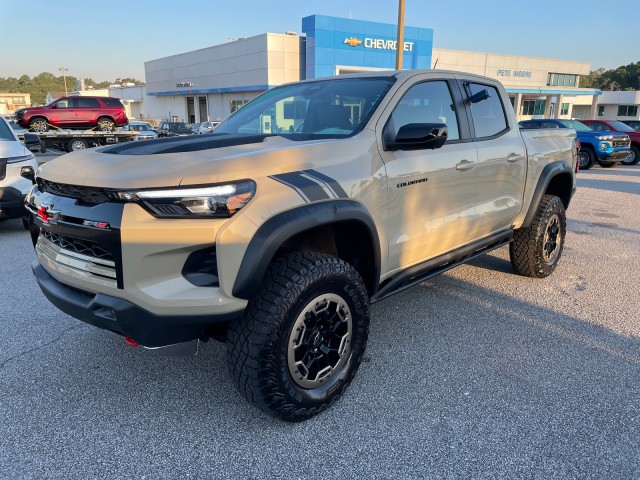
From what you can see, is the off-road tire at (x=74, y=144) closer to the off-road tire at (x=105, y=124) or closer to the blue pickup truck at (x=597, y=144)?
the off-road tire at (x=105, y=124)

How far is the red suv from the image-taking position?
22.2m

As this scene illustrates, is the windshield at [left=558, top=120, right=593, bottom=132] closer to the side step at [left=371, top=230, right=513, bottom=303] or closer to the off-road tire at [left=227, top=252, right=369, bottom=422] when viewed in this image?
the side step at [left=371, top=230, right=513, bottom=303]

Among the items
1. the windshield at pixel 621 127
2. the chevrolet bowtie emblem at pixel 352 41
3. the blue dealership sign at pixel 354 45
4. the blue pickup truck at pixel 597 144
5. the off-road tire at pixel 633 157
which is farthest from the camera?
the chevrolet bowtie emblem at pixel 352 41

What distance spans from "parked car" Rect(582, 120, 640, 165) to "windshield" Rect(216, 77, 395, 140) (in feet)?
55.6

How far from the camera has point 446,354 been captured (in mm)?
3465

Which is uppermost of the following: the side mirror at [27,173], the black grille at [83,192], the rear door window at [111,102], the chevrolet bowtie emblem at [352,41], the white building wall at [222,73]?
the chevrolet bowtie emblem at [352,41]

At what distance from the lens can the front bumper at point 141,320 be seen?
224 cm

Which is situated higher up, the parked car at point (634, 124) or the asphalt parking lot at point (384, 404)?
the parked car at point (634, 124)

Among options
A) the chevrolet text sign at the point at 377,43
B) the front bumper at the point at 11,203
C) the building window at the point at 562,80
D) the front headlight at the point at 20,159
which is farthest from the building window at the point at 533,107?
the front bumper at the point at 11,203

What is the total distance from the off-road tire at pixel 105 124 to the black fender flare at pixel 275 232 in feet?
74.4

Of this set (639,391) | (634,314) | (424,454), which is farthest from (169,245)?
(634,314)

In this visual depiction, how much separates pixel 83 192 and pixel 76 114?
76.8 ft

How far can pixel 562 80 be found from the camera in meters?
53.2

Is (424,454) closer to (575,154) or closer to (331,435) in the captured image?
(331,435)
